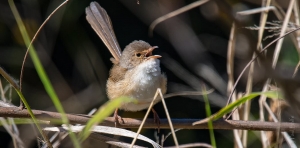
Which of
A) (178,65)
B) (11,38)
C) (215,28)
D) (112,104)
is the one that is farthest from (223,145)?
(112,104)

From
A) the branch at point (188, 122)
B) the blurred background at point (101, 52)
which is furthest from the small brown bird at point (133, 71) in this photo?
the blurred background at point (101, 52)

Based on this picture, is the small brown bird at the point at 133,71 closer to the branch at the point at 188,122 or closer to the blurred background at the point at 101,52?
the branch at the point at 188,122

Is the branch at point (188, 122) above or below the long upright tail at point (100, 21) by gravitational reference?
below

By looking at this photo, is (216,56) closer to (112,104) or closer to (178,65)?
(178,65)

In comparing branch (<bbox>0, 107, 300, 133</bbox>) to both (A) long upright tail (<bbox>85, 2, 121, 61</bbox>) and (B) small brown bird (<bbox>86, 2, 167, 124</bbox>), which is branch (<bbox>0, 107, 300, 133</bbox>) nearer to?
(B) small brown bird (<bbox>86, 2, 167, 124</bbox>)

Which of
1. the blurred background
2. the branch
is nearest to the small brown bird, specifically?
the branch

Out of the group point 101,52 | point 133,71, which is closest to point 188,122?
point 133,71
